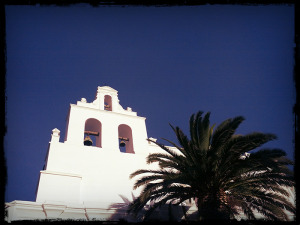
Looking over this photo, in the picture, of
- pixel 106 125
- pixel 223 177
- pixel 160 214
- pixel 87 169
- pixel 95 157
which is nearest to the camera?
pixel 223 177

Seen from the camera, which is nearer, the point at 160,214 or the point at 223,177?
the point at 223,177

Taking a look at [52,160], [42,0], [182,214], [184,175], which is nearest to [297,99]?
[42,0]

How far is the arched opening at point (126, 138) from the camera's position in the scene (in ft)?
50.3

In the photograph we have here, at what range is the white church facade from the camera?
32.7 feet

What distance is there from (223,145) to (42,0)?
8.36m

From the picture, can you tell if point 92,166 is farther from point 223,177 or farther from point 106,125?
point 223,177

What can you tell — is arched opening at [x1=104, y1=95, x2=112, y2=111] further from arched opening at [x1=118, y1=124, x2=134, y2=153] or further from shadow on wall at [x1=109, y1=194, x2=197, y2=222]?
shadow on wall at [x1=109, y1=194, x2=197, y2=222]

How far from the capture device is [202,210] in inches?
353

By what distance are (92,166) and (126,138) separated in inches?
138

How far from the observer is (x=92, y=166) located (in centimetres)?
1277

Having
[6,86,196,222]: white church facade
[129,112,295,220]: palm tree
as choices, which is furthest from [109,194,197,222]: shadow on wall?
[129,112,295,220]: palm tree

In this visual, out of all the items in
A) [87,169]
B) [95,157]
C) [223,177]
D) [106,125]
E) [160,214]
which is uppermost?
[106,125]

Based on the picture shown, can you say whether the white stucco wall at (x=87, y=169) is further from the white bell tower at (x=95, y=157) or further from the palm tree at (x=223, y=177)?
the palm tree at (x=223, y=177)

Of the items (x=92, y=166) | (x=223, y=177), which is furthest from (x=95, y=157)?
(x=223, y=177)
